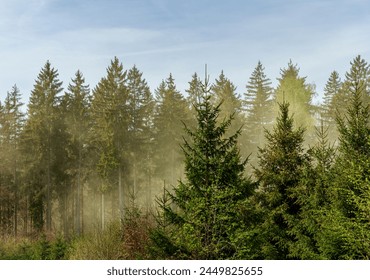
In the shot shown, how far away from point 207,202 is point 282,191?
21.1 feet

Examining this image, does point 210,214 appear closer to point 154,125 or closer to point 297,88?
point 297,88

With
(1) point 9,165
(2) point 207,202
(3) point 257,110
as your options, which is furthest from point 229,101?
(2) point 207,202

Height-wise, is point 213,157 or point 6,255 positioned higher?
point 213,157

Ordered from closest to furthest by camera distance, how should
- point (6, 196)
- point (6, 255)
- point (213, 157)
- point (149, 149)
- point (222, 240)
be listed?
1. point (222, 240)
2. point (213, 157)
3. point (6, 255)
4. point (6, 196)
5. point (149, 149)

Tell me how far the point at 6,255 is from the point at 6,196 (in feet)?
73.2

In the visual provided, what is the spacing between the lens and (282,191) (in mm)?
16000

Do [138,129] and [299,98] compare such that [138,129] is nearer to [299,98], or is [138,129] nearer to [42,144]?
[42,144]

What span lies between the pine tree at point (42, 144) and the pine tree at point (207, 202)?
36.2 m

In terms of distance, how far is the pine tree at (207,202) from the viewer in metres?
10.5

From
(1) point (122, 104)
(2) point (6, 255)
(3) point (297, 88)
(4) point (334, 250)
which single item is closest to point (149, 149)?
(1) point (122, 104)

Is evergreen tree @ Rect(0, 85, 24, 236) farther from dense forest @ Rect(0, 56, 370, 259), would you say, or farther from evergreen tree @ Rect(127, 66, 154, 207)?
evergreen tree @ Rect(127, 66, 154, 207)

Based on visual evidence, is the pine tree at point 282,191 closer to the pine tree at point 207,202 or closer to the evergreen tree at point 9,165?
the pine tree at point 207,202

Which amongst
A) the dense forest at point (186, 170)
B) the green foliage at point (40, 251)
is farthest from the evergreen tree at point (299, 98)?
the green foliage at point (40, 251)

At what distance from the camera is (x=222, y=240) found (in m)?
10.4
